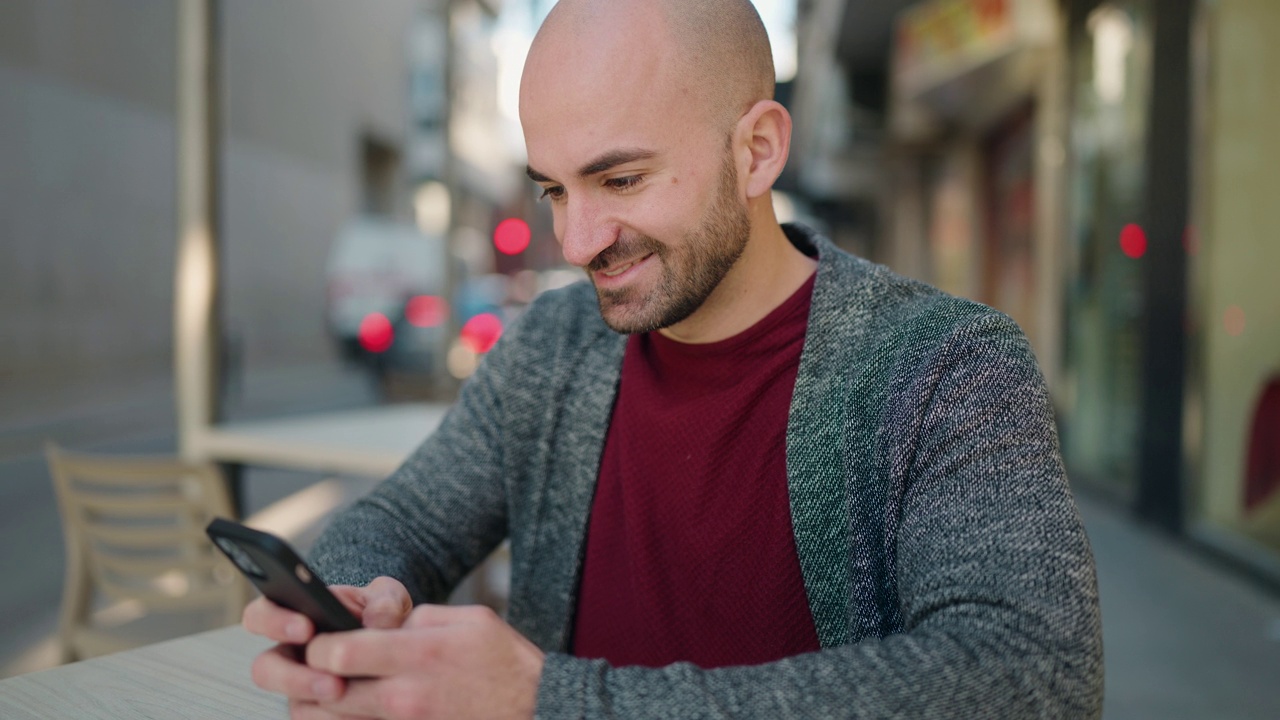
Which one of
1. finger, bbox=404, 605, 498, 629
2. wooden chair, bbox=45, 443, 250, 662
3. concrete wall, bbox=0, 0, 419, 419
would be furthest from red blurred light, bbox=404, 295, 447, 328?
finger, bbox=404, 605, 498, 629

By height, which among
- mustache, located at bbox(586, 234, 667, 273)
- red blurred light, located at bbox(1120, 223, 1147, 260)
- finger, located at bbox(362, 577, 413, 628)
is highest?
red blurred light, located at bbox(1120, 223, 1147, 260)

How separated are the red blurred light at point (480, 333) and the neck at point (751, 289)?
22.0 feet

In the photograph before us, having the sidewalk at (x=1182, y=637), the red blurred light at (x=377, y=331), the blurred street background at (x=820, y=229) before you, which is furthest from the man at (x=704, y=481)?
the red blurred light at (x=377, y=331)

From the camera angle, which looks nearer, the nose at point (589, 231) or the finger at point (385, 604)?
the finger at point (385, 604)

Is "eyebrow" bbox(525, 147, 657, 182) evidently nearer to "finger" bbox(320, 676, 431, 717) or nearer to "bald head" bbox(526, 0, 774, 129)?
"bald head" bbox(526, 0, 774, 129)

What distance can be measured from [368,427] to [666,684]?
293cm

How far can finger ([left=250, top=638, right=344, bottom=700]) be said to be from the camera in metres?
0.97

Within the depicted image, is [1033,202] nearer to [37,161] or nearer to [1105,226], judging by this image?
[1105,226]

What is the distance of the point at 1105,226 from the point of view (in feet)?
22.4

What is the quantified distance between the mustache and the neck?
0.13 metres

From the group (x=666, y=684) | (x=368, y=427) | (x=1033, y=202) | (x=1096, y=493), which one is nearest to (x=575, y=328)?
(x=666, y=684)

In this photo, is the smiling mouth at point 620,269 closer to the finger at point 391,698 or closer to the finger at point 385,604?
the finger at point 385,604

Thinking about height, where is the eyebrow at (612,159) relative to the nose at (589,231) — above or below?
above

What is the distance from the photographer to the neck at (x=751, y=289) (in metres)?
1.57
